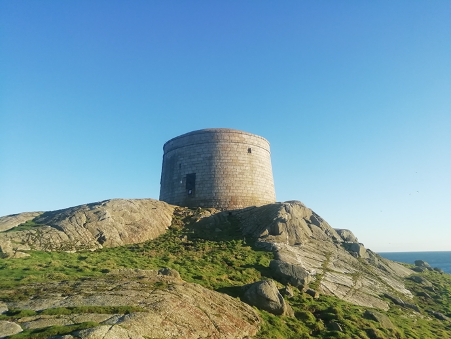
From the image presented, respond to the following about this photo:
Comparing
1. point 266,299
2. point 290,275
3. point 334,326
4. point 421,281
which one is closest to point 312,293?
point 290,275

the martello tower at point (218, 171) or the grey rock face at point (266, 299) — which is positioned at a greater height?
the martello tower at point (218, 171)

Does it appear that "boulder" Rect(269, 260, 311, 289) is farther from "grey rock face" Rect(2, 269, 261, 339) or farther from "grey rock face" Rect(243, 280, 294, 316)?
"grey rock face" Rect(2, 269, 261, 339)

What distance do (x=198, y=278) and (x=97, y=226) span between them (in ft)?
33.7

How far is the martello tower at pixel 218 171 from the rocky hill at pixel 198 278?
252cm

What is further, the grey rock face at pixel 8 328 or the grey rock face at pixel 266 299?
the grey rock face at pixel 266 299

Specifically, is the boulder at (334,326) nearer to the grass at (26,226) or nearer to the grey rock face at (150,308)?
the grey rock face at (150,308)

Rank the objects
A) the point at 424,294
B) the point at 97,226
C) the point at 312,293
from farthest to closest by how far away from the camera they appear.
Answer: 1. the point at 424,294
2. the point at 97,226
3. the point at 312,293

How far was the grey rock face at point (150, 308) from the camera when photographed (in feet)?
29.1

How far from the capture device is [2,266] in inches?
622

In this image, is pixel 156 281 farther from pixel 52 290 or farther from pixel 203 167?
pixel 203 167

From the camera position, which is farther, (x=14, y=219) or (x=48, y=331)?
(x=14, y=219)

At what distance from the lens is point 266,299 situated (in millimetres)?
14188

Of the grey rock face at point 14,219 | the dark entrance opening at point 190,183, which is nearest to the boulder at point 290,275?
the dark entrance opening at point 190,183

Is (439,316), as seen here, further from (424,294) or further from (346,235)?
(346,235)
